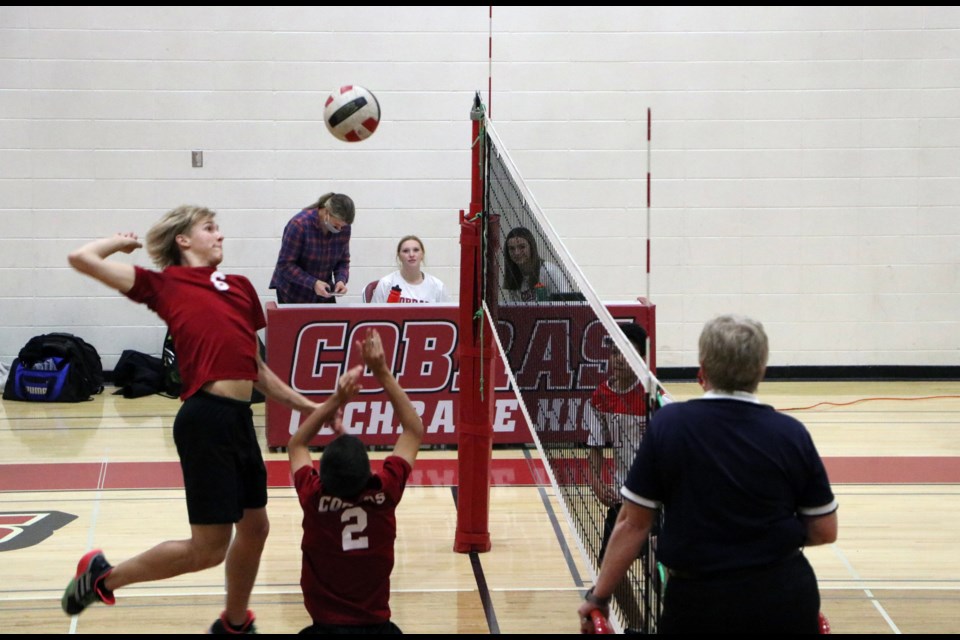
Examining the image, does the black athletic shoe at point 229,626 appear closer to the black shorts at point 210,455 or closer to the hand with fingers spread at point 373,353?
the black shorts at point 210,455

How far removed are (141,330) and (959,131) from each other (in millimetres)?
8573

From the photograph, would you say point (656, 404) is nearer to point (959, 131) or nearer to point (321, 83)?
point (321, 83)

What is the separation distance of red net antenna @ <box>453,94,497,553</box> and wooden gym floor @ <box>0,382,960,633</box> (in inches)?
8.3

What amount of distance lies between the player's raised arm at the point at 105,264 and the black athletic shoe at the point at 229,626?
1486mm

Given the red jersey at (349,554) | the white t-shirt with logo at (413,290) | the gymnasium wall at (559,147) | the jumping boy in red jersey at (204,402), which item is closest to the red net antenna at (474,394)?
the jumping boy in red jersey at (204,402)

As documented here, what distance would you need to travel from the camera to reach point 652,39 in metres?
11.3

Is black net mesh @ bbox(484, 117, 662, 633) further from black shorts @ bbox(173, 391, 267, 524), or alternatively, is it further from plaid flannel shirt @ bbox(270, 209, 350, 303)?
plaid flannel shirt @ bbox(270, 209, 350, 303)

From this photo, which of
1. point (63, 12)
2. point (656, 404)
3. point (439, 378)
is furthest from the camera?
point (63, 12)

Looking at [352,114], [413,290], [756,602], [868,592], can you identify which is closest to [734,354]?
[756,602]

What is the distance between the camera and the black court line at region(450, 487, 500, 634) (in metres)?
5.11

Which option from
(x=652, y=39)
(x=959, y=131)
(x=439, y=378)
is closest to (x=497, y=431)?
(x=439, y=378)

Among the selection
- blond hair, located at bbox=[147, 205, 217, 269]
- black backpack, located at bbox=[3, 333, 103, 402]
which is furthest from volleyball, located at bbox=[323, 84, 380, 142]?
black backpack, located at bbox=[3, 333, 103, 402]

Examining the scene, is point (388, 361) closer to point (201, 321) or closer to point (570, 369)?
point (570, 369)

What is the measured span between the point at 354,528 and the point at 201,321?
3.54 ft
